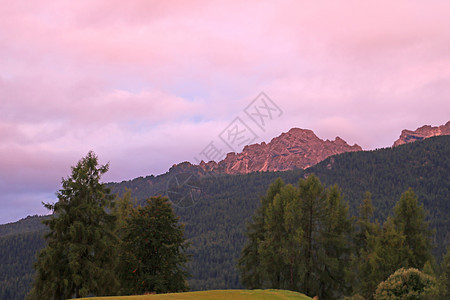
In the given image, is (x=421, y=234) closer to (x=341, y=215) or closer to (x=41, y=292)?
(x=341, y=215)

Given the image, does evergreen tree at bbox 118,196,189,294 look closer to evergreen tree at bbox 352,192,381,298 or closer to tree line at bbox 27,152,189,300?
tree line at bbox 27,152,189,300

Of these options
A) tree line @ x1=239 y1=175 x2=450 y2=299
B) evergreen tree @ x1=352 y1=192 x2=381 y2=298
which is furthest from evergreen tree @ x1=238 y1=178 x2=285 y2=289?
evergreen tree @ x1=352 y1=192 x2=381 y2=298

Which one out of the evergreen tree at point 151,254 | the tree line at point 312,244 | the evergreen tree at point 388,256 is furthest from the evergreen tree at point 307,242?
the evergreen tree at point 151,254

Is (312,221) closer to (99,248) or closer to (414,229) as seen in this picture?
(414,229)

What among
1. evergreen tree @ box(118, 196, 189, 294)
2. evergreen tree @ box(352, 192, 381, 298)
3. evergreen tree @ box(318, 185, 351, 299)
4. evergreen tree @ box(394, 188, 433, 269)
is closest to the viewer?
evergreen tree @ box(394, 188, 433, 269)

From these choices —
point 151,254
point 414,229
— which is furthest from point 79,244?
point 414,229

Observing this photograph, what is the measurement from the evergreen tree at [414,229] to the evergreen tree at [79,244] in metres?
29.9

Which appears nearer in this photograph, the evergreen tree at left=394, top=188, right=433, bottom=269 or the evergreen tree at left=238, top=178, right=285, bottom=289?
the evergreen tree at left=394, top=188, right=433, bottom=269

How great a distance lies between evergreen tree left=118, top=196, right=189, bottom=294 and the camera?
44438 millimetres

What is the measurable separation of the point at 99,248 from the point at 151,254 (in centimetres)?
753

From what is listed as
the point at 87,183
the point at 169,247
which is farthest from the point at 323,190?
the point at 87,183

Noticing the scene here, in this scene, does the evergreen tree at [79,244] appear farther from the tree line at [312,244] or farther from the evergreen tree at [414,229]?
the evergreen tree at [414,229]

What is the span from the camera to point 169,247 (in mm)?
45531

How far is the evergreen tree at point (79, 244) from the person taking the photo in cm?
3888
